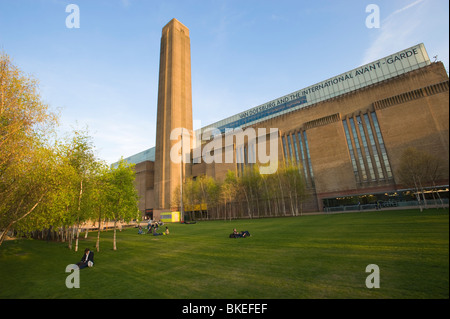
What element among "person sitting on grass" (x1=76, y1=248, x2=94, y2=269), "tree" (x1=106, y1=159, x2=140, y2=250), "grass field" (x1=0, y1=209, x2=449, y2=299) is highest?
"tree" (x1=106, y1=159, x2=140, y2=250)

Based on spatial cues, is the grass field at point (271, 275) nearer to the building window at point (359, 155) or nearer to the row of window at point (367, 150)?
the row of window at point (367, 150)

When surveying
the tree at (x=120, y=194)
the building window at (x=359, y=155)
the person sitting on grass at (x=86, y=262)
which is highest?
the building window at (x=359, y=155)

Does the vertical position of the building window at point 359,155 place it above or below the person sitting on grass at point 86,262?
above

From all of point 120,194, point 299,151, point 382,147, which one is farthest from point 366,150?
point 120,194

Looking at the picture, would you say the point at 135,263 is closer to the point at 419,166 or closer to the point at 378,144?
the point at 419,166

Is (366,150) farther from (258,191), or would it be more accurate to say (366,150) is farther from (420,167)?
(258,191)

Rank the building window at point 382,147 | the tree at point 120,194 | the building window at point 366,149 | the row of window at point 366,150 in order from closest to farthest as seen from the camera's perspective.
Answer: the tree at point 120,194
the building window at point 382,147
the row of window at point 366,150
the building window at point 366,149

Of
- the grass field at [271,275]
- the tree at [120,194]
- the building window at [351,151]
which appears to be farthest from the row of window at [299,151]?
the grass field at [271,275]

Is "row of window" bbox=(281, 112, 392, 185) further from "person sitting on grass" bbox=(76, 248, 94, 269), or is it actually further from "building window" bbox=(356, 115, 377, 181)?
"person sitting on grass" bbox=(76, 248, 94, 269)

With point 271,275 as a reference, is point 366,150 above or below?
above

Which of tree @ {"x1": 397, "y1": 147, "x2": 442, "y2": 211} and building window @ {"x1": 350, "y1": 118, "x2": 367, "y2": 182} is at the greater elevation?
building window @ {"x1": 350, "y1": 118, "x2": 367, "y2": 182}

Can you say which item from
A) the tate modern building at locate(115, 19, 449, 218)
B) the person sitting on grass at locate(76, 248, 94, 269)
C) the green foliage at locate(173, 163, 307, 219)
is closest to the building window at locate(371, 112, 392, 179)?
the tate modern building at locate(115, 19, 449, 218)
